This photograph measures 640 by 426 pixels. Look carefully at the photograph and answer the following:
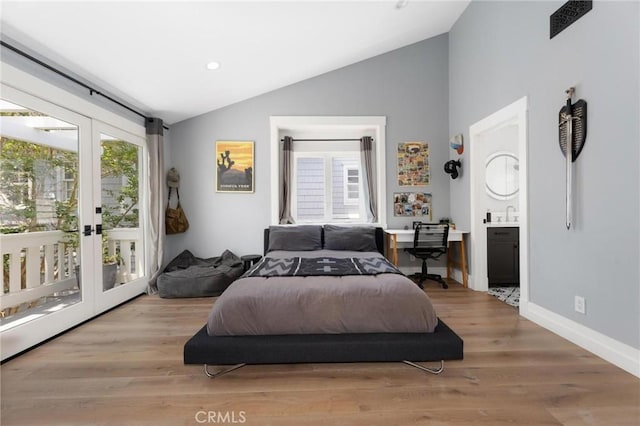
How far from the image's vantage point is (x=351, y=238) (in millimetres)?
3840

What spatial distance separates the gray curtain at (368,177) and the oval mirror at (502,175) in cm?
173

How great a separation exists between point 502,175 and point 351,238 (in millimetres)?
2623

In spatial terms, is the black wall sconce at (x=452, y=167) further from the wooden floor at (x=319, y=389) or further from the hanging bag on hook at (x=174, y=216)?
the hanging bag on hook at (x=174, y=216)

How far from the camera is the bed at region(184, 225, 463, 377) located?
183cm

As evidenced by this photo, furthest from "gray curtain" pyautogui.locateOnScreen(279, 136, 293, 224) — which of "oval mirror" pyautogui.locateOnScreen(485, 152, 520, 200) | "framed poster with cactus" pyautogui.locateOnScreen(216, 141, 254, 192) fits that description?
"oval mirror" pyautogui.locateOnScreen(485, 152, 520, 200)

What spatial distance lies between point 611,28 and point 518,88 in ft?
3.13

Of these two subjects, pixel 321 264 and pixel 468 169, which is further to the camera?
pixel 468 169

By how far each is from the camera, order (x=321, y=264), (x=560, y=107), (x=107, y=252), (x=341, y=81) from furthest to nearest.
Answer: (x=341, y=81) < (x=107, y=252) < (x=321, y=264) < (x=560, y=107)

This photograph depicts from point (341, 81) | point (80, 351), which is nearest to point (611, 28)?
point (341, 81)

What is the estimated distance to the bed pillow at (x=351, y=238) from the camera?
3.81m

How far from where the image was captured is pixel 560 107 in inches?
94.4

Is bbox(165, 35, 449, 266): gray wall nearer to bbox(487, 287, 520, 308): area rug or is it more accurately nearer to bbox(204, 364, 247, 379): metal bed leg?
bbox(487, 287, 520, 308): area rug

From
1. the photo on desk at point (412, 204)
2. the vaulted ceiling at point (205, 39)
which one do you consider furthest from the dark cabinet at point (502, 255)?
the vaulted ceiling at point (205, 39)

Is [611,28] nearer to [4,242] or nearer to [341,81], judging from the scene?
[341,81]
